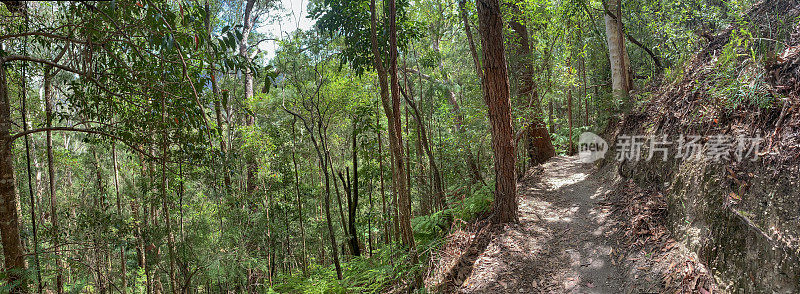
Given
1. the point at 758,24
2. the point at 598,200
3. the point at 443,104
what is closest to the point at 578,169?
the point at 598,200

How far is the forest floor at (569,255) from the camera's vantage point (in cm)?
382

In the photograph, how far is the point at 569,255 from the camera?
4.83 meters

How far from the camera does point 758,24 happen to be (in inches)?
186

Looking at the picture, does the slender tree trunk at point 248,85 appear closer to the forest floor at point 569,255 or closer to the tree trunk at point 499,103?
the tree trunk at point 499,103

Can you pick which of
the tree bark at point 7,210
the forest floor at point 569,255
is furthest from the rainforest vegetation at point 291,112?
the forest floor at point 569,255

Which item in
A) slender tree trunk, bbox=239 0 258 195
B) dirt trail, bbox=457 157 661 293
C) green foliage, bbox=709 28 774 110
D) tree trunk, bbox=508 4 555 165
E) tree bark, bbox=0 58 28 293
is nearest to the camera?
green foliage, bbox=709 28 774 110

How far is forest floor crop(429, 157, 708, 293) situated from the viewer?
382cm

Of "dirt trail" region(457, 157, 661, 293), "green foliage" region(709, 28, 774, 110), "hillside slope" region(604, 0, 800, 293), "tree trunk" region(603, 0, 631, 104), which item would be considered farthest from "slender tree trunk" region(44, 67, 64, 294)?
"tree trunk" region(603, 0, 631, 104)

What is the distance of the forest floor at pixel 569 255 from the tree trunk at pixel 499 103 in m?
0.46

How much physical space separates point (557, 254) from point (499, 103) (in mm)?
2283

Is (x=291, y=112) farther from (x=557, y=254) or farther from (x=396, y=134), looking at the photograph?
(x=557, y=254)

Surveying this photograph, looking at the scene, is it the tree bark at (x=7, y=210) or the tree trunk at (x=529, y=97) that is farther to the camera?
the tree trunk at (x=529, y=97)

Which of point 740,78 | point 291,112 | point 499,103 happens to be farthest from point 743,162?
point 291,112

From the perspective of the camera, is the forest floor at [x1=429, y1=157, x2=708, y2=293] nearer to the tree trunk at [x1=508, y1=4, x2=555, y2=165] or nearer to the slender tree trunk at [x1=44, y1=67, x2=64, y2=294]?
the tree trunk at [x1=508, y1=4, x2=555, y2=165]
